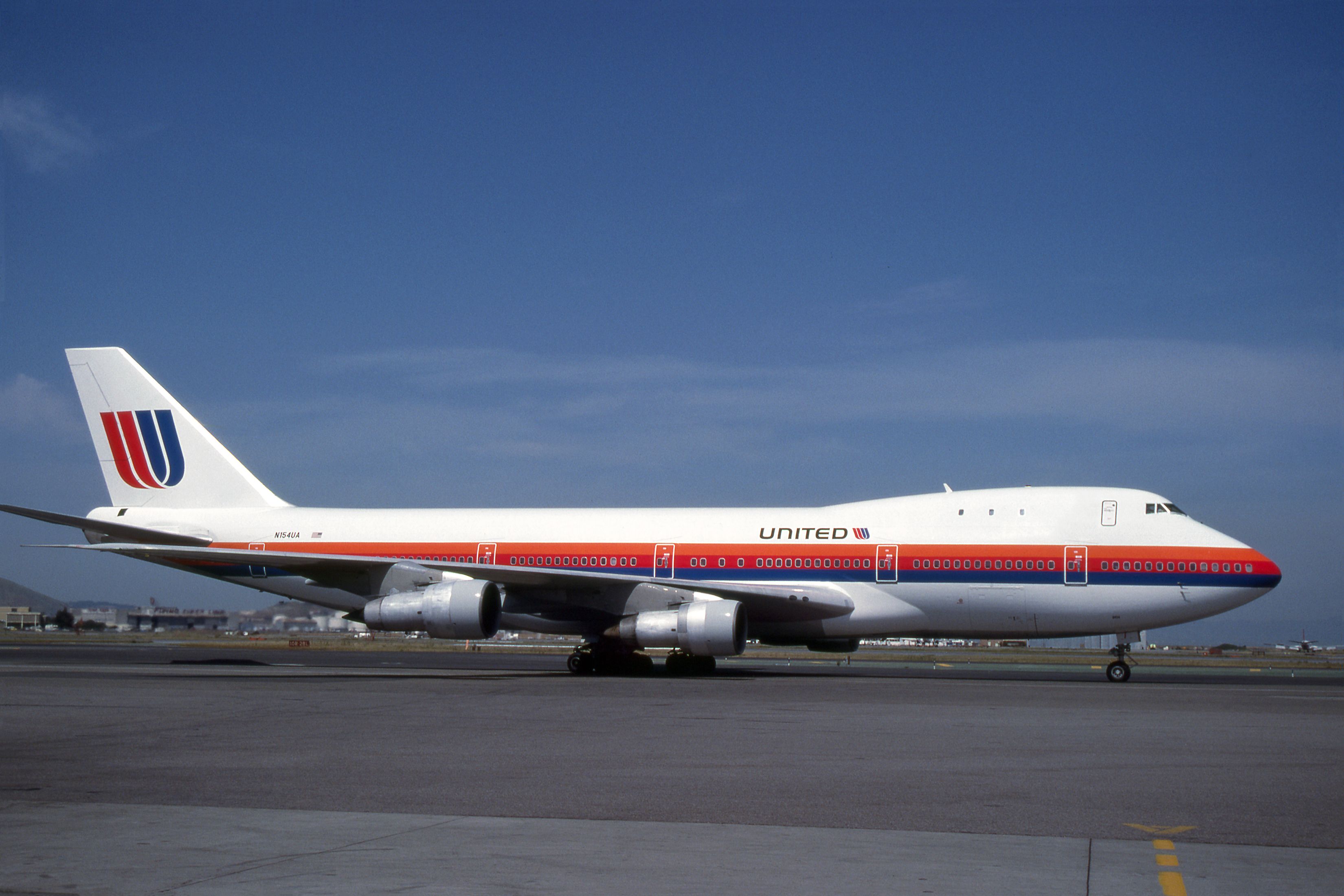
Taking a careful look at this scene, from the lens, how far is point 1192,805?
28.5 feet

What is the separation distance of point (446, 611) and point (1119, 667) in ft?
48.6

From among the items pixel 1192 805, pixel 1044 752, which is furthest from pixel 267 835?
pixel 1044 752

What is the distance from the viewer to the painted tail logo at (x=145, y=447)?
31.0 m

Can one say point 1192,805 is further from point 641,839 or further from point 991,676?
point 991,676

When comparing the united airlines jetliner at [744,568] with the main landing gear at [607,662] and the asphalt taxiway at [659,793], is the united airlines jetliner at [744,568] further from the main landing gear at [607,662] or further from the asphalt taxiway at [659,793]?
the asphalt taxiway at [659,793]

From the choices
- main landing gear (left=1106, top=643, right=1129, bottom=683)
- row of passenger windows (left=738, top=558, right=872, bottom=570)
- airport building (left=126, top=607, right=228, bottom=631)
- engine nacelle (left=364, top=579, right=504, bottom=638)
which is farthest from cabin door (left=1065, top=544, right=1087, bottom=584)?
airport building (left=126, top=607, right=228, bottom=631)

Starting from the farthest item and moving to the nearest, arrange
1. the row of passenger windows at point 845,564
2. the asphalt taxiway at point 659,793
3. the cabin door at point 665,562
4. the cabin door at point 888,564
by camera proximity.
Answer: the cabin door at point 665,562 → the cabin door at point 888,564 → the row of passenger windows at point 845,564 → the asphalt taxiway at point 659,793

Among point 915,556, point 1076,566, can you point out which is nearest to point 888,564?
point 915,556

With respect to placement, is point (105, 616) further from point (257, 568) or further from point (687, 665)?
point (687, 665)

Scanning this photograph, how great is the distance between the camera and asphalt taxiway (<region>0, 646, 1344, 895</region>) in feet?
20.5

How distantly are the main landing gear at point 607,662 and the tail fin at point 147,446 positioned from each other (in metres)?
10.6

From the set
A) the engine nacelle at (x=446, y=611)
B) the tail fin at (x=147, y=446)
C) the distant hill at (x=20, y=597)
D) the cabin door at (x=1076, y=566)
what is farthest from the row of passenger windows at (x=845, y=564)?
the distant hill at (x=20, y=597)

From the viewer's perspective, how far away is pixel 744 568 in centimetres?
2677

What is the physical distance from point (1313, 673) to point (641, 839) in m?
33.6
